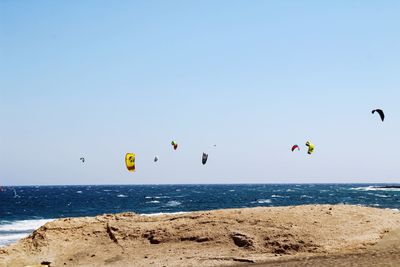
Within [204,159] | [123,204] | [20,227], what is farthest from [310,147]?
[123,204]

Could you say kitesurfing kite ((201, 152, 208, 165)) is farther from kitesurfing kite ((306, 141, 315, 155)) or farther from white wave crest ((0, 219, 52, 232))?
white wave crest ((0, 219, 52, 232))

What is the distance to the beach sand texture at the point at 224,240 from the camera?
48.5 ft

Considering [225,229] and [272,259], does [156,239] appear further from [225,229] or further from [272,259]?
[272,259]

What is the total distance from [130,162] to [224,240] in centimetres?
618

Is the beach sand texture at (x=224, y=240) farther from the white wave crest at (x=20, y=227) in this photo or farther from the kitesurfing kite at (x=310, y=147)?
the white wave crest at (x=20, y=227)

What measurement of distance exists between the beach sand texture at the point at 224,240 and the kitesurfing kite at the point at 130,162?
2448 millimetres

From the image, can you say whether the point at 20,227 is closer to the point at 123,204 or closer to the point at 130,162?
the point at 130,162

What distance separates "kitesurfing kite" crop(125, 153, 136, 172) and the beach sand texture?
8.03 feet

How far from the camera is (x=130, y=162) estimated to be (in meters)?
20.2

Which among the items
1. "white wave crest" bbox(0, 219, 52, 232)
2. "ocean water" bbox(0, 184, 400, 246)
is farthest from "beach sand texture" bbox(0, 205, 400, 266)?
"white wave crest" bbox(0, 219, 52, 232)

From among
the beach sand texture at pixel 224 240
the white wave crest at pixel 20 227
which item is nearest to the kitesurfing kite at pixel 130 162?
the beach sand texture at pixel 224 240

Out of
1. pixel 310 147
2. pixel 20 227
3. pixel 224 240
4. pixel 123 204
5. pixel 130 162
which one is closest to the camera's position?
pixel 224 240

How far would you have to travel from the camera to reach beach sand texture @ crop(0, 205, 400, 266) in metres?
14.8

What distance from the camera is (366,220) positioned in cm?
1691
